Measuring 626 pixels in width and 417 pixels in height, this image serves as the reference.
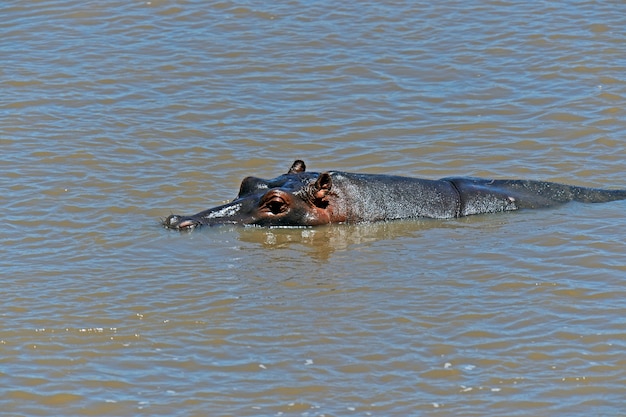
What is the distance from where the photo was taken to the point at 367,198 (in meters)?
11.4

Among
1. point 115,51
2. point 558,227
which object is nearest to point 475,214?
point 558,227

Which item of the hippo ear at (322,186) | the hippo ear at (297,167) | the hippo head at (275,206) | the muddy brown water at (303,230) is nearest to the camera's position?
the muddy brown water at (303,230)

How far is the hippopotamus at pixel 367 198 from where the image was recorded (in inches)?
440

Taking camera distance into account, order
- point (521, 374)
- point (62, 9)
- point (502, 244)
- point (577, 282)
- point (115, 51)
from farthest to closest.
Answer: point (62, 9) < point (115, 51) < point (502, 244) < point (577, 282) < point (521, 374)

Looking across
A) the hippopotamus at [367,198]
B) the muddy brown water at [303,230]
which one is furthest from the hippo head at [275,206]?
the muddy brown water at [303,230]

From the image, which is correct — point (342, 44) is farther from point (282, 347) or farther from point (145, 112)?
point (282, 347)

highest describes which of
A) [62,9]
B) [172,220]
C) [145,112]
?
[62,9]

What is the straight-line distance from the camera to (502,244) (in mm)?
10516

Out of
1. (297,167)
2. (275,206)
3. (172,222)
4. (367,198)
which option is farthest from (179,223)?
(367,198)

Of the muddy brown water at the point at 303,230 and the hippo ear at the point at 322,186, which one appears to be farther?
the hippo ear at the point at 322,186

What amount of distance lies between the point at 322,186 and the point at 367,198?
580 millimetres

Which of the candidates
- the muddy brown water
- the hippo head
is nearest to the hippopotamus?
the hippo head

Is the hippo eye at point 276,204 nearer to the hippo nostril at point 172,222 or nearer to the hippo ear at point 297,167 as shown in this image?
the hippo ear at point 297,167

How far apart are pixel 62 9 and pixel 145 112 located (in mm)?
4968
